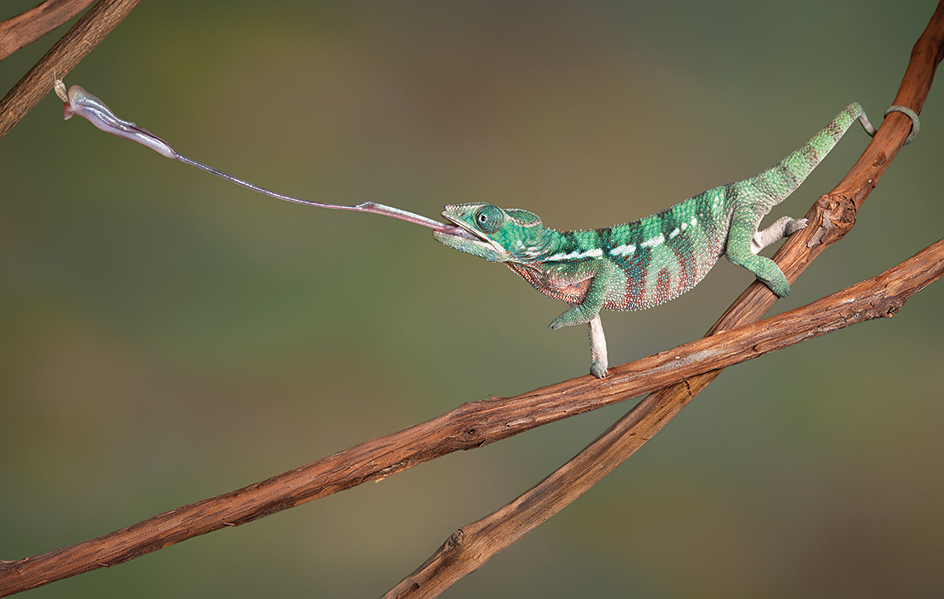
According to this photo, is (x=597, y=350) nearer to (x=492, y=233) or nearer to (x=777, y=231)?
(x=492, y=233)

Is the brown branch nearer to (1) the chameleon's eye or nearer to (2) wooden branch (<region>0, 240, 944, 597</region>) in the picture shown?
(2) wooden branch (<region>0, 240, 944, 597</region>)

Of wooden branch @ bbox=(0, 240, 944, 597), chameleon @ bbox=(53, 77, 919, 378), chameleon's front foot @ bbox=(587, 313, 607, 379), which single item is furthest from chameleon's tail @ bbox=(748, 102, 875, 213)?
chameleon's front foot @ bbox=(587, 313, 607, 379)

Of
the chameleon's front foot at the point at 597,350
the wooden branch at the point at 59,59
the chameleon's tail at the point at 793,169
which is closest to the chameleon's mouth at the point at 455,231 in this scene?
the chameleon's front foot at the point at 597,350

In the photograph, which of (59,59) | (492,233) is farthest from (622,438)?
(59,59)

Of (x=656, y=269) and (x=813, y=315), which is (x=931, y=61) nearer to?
(x=813, y=315)

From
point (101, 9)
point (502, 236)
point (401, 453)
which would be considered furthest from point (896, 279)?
→ point (101, 9)

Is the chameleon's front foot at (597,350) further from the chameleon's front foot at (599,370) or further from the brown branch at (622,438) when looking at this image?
the brown branch at (622,438)
